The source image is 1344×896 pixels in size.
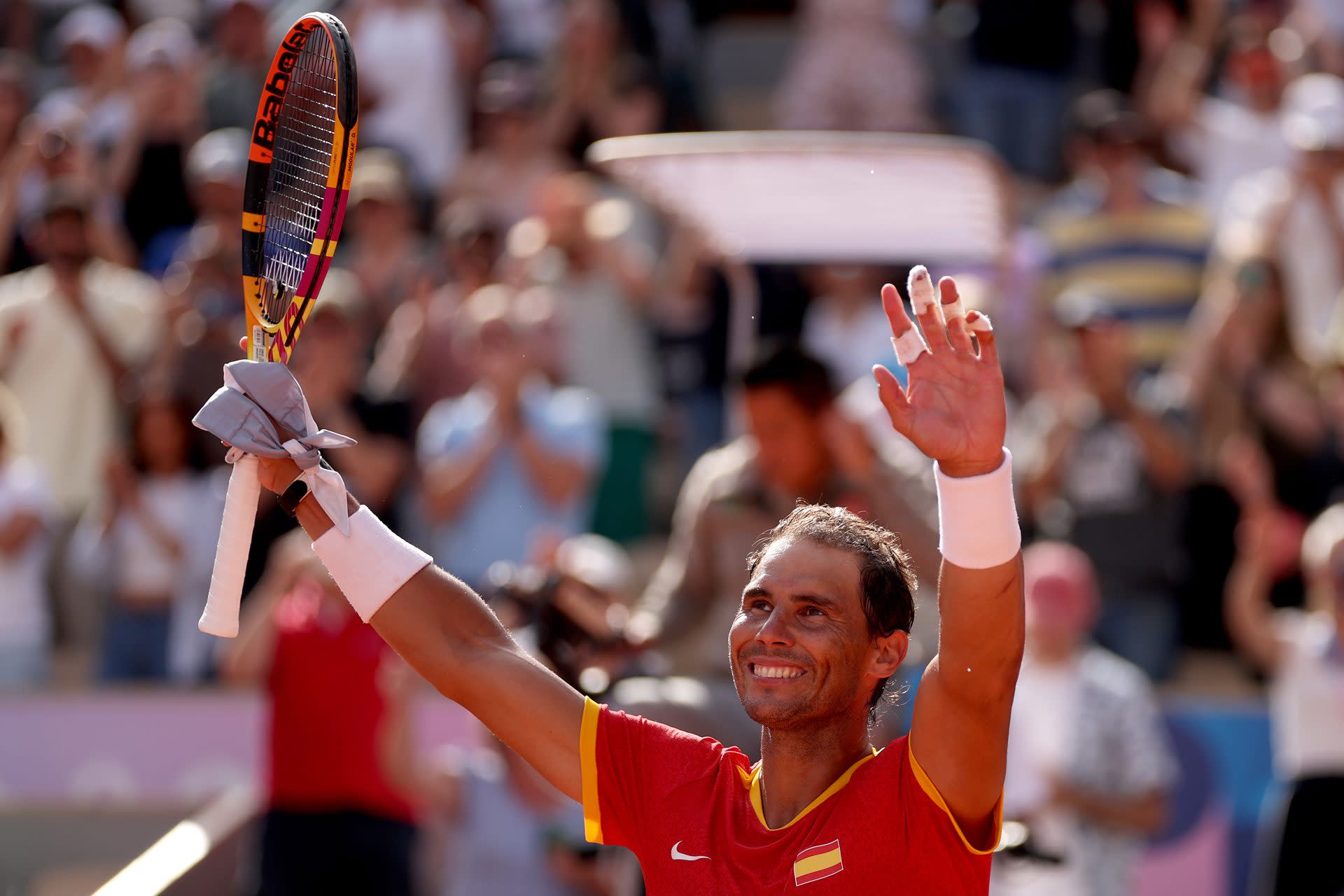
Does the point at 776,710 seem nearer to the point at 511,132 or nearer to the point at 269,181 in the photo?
the point at 269,181

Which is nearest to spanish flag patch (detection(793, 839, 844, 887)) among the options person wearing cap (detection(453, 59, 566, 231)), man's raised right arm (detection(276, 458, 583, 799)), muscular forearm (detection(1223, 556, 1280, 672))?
man's raised right arm (detection(276, 458, 583, 799))

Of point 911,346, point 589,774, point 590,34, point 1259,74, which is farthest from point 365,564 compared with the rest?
point 1259,74

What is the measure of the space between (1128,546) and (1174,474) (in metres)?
0.33

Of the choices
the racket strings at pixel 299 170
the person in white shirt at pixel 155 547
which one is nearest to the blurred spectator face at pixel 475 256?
the person in white shirt at pixel 155 547

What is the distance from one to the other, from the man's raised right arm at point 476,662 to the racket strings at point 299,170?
41cm

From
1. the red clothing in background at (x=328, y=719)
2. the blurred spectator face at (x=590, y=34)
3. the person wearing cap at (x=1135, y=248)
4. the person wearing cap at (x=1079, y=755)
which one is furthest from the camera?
the blurred spectator face at (x=590, y=34)

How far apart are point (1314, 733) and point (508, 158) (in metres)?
4.81

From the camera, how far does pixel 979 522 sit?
259cm

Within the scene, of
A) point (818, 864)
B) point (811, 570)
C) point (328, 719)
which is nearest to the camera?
point (818, 864)

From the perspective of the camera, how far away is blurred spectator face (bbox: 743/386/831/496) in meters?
5.25

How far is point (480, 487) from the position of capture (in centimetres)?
723

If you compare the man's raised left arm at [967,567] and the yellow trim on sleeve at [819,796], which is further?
the yellow trim on sleeve at [819,796]

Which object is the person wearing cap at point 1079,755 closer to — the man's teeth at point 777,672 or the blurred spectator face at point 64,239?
the man's teeth at point 777,672

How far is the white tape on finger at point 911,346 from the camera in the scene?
270 centimetres
